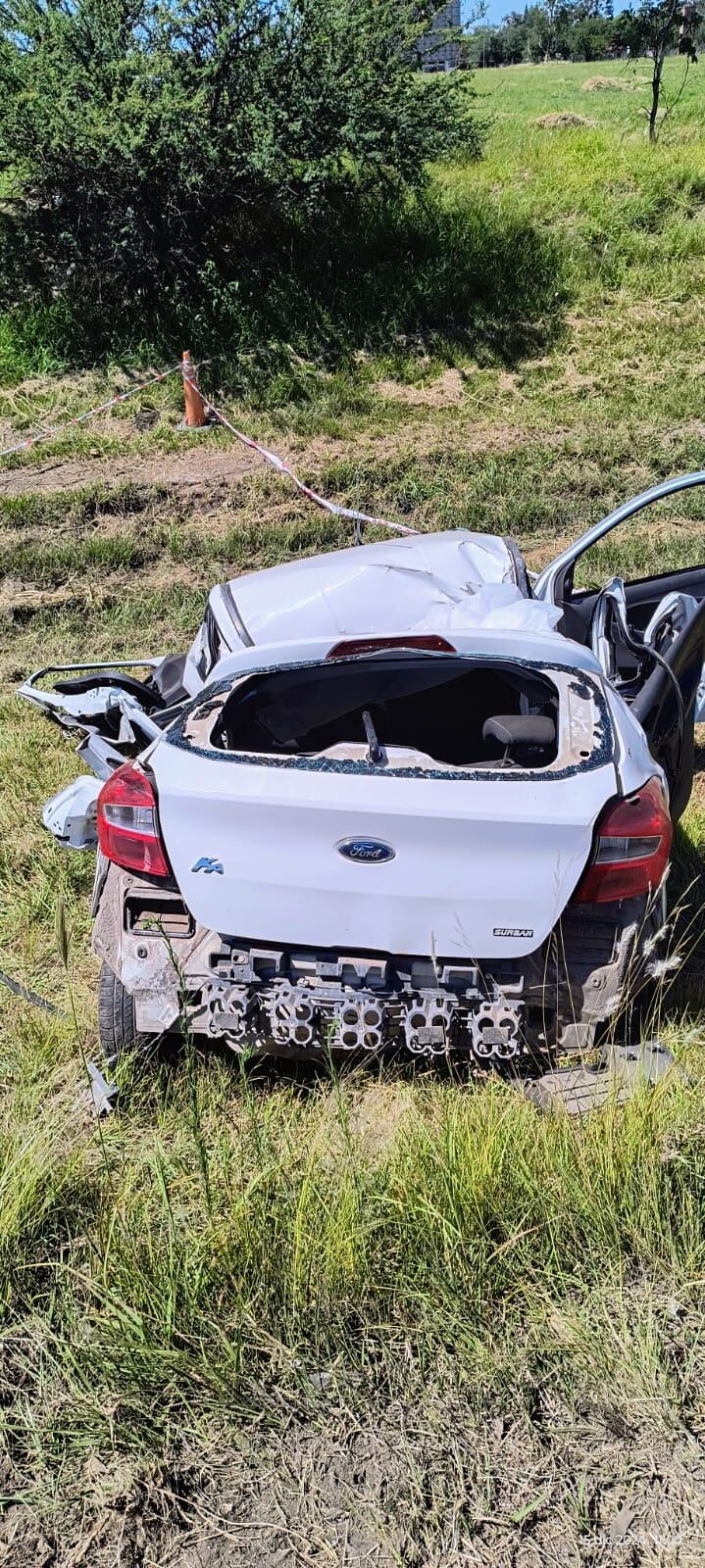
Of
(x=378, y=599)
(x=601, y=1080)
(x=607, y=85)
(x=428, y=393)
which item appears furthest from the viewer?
(x=607, y=85)

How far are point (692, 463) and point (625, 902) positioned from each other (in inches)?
332

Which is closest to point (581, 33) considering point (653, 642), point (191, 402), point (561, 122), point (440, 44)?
point (561, 122)

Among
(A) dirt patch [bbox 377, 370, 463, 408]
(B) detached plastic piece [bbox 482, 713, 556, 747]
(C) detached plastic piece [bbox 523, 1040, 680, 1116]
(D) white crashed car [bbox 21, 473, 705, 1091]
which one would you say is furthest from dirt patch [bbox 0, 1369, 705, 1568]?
(A) dirt patch [bbox 377, 370, 463, 408]

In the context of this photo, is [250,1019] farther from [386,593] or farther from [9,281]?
[9,281]

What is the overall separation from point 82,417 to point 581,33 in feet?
254

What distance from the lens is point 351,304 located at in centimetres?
1195

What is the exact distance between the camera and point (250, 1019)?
→ 2.98 m

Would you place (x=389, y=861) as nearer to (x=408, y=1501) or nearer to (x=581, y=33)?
(x=408, y=1501)

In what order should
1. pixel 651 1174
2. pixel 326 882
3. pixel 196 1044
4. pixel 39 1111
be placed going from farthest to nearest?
pixel 196 1044
pixel 39 1111
pixel 326 882
pixel 651 1174

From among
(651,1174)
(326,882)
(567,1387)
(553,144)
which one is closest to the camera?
(567,1387)

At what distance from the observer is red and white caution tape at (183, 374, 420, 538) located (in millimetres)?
8992

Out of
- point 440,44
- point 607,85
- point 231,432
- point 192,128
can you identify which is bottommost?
point 231,432

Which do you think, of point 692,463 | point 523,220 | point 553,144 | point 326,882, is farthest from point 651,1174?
point 553,144

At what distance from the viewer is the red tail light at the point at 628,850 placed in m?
2.80
